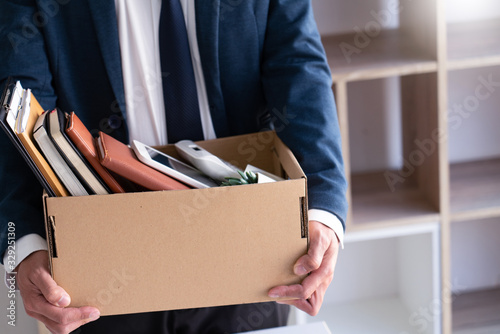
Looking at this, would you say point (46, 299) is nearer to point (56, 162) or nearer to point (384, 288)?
point (56, 162)

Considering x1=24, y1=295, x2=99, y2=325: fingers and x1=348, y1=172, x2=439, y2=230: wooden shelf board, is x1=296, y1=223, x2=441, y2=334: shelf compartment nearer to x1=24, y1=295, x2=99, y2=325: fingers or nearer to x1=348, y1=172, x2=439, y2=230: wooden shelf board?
x1=348, y1=172, x2=439, y2=230: wooden shelf board

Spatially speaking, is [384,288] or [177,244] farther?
[384,288]

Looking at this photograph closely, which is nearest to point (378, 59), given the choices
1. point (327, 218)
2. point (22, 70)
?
point (327, 218)

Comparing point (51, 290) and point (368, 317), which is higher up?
point (51, 290)

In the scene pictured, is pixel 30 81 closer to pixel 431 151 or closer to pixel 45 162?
pixel 45 162

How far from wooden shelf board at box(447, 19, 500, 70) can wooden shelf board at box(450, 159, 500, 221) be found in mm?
409

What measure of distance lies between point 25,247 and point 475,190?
136 cm

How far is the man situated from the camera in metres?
1.14

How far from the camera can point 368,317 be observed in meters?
2.12

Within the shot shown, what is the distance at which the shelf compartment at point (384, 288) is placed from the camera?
6.21 feet

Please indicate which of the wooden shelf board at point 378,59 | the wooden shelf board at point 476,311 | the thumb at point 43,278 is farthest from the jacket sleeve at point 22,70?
the wooden shelf board at point 476,311

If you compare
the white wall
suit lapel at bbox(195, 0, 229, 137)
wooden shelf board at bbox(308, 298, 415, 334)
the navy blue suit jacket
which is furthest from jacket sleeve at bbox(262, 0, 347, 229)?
wooden shelf board at bbox(308, 298, 415, 334)

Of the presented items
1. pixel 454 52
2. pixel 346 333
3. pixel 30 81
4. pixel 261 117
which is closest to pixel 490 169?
pixel 454 52

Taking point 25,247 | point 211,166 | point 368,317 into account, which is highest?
point 211,166
